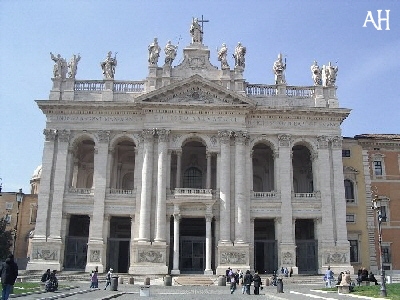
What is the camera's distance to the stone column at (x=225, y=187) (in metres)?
42.7

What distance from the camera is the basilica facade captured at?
141 feet

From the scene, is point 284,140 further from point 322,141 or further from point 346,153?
point 346,153

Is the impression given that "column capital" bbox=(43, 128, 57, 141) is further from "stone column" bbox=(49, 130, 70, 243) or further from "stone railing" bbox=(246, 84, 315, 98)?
"stone railing" bbox=(246, 84, 315, 98)

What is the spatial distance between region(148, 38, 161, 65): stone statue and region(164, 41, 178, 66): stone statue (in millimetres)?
773

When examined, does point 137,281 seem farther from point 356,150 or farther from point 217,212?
point 356,150

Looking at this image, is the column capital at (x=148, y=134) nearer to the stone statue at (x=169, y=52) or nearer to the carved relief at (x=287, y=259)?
the stone statue at (x=169, y=52)

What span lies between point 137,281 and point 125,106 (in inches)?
618

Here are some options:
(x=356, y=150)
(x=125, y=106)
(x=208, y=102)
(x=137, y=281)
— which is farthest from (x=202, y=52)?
(x=137, y=281)

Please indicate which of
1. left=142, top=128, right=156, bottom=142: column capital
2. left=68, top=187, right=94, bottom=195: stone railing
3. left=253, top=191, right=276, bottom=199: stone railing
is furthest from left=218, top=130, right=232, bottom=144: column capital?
left=68, top=187, right=94, bottom=195: stone railing

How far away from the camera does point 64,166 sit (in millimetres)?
44594

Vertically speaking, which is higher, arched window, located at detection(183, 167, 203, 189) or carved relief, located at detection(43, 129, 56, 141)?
carved relief, located at detection(43, 129, 56, 141)

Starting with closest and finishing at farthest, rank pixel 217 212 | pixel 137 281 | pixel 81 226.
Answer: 1. pixel 137 281
2. pixel 217 212
3. pixel 81 226

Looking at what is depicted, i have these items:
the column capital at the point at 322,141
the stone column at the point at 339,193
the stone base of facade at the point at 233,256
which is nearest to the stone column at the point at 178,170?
the stone base of facade at the point at 233,256

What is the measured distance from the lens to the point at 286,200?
145 feet
